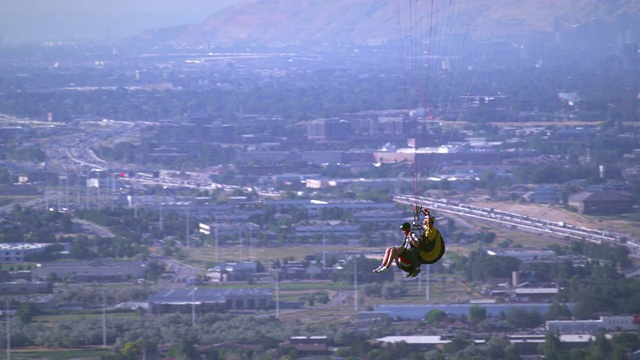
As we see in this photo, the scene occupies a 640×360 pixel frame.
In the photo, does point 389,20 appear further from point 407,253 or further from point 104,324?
point 407,253

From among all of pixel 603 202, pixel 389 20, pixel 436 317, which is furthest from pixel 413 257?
pixel 389 20

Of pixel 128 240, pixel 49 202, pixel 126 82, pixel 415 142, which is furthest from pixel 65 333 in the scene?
pixel 126 82

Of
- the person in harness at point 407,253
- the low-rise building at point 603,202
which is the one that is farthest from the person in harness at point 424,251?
the low-rise building at point 603,202

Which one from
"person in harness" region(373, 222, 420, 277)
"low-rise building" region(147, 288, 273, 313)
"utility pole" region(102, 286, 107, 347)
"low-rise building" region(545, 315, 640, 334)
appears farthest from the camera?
"low-rise building" region(147, 288, 273, 313)

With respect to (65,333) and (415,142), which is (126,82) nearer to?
(415,142)

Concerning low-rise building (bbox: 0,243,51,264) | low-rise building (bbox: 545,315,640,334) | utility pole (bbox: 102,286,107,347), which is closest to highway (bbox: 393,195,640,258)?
low-rise building (bbox: 545,315,640,334)

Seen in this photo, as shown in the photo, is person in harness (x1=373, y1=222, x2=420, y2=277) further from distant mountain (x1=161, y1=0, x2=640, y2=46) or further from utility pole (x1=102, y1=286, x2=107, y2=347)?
distant mountain (x1=161, y1=0, x2=640, y2=46)
